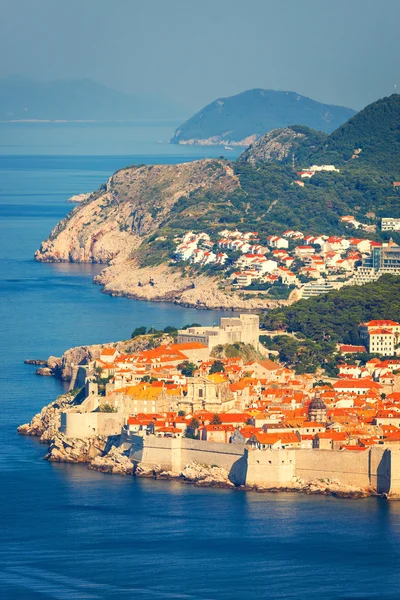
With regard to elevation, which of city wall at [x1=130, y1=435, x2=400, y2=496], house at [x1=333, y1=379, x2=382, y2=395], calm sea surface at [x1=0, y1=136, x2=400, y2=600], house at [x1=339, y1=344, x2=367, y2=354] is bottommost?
calm sea surface at [x1=0, y1=136, x2=400, y2=600]

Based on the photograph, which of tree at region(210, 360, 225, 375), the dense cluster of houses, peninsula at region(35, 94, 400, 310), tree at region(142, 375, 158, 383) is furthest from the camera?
peninsula at region(35, 94, 400, 310)

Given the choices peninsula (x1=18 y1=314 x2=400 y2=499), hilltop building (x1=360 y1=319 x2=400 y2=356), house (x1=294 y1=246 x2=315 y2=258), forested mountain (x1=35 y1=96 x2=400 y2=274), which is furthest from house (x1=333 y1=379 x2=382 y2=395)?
Result: forested mountain (x1=35 y1=96 x2=400 y2=274)

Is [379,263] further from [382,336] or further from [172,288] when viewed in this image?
[382,336]

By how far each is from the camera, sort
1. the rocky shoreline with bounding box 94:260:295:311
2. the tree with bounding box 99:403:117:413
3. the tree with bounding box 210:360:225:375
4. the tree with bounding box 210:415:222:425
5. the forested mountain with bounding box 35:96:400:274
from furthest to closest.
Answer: the forested mountain with bounding box 35:96:400:274 < the rocky shoreline with bounding box 94:260:295:311 < the tree with bounding box 210:360:225:375 < the tree with bounding box 99:403:117:413 < the tree with bounding box 210:415:222:425

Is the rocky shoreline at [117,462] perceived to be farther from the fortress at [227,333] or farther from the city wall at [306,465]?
the fortress at [227,333]

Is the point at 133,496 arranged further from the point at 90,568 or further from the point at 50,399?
the point at 50,399

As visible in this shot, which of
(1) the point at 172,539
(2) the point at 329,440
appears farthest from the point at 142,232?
(1) the point at 172,539

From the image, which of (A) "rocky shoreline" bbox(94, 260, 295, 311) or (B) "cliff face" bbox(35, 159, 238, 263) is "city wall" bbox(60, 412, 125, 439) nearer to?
(A) "rocky shoreline" bbox(94, 260, 295, 311)

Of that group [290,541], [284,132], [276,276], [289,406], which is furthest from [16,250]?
[290,541]
